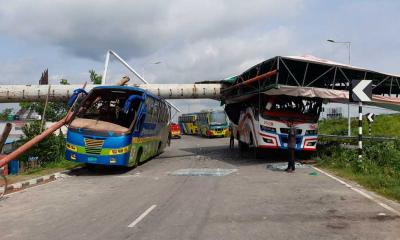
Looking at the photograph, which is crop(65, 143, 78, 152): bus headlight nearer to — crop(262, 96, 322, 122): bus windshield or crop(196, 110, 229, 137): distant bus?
crop(262, 96, 322, 122): bus windshield

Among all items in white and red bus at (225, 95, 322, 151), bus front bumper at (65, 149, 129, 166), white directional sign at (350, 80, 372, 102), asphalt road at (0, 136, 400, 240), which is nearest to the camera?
asphalt road at (0, 136, 400, 240)

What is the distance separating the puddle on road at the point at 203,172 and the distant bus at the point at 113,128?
→ 1.89 m

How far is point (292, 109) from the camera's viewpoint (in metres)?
19.8

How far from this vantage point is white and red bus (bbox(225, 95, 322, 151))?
19.2 metres

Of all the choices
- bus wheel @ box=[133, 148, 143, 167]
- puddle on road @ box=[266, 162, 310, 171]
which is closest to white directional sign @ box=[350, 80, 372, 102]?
puddle on road @ box=[266, 162, 310, 171]

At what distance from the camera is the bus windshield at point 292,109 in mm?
19562

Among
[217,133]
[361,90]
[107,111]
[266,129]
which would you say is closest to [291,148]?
[266,129]

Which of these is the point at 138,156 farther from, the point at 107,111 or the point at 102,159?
the point at 102,159

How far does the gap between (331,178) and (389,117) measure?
30.2 metres

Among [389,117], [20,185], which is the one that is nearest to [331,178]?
[20,185]

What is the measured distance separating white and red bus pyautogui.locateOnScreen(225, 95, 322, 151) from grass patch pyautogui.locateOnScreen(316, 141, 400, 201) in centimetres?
114

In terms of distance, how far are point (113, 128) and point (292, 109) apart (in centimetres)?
771

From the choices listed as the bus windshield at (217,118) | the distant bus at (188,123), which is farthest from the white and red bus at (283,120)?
the distant bus at (188,123)

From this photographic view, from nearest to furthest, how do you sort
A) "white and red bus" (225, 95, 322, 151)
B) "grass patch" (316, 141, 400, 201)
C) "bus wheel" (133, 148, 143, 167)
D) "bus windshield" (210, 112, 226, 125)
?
"grass patch" (316, 141, 400, 201)
"bus wheel" (133, 148, 143, 167)
"white and red bus" (225, 95, 322, 151)
"bus windshield" (210, 112, 226, 125)
